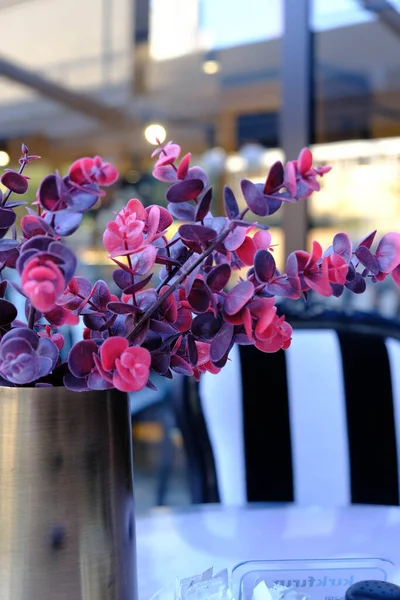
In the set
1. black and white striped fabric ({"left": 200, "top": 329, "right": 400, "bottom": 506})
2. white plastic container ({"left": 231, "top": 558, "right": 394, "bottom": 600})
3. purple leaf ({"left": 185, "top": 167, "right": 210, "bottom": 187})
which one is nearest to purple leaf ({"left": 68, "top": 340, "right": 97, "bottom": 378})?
purple leaf ({"left": 185, "top": 167, "right": 210, "bottom": 187})

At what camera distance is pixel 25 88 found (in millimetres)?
2715

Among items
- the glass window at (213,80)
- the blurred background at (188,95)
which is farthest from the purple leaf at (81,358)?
the glass window at (213,80)

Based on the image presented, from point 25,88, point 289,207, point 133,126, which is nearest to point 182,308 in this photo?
point 289,207

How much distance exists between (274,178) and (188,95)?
9.20 feet

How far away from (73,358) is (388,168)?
278 centimetres

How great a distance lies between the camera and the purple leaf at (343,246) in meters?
0.35

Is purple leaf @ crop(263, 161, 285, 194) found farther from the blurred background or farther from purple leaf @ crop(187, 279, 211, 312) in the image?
the blurred background

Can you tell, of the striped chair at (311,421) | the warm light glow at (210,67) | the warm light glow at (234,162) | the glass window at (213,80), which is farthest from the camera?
the warm light glow at (234,162)

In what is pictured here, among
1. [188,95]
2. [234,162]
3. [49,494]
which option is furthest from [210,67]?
[49,494]

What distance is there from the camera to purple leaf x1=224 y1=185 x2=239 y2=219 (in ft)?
1.02

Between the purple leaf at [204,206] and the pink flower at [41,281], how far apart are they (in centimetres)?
8

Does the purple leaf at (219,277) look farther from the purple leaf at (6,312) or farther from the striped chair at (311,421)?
the striped chair at (311,421)

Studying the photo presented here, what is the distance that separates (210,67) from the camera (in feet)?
9.08

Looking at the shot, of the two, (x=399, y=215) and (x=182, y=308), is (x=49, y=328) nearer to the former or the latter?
(x=182, y=308)
